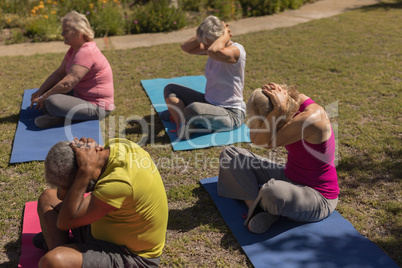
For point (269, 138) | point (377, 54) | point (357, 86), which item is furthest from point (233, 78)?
point (377, 54)

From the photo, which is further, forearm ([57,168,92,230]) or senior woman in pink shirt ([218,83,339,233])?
senior woman in pink shirt ([218,83,339,233])

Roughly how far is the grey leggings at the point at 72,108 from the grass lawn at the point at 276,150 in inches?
9.2

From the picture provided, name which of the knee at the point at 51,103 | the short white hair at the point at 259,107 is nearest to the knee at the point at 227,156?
the short white hair at the point at 259,107

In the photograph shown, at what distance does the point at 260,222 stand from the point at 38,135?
2991mm

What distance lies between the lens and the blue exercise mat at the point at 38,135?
4.55m

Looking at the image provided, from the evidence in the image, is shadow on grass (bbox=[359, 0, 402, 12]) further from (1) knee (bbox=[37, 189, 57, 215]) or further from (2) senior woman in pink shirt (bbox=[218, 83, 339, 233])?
(1) knee (bbox=[37, 189, 57, 215])

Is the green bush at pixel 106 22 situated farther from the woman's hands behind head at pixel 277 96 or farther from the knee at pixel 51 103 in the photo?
the woman's hands behind head at pixel 277 96

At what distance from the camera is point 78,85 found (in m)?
5.28

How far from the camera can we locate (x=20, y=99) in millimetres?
6055

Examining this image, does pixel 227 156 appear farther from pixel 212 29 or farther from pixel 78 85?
pixel 78 85

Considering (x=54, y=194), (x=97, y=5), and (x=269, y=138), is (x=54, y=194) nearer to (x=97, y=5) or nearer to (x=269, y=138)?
(x=269, y=138)

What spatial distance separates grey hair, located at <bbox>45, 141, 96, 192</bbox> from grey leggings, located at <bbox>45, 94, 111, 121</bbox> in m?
2.73

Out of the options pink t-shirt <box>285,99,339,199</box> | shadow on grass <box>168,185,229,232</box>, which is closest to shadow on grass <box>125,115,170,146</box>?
shadow on grass <box>168,185,229,232</box>

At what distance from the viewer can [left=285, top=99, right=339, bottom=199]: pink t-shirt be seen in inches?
129
